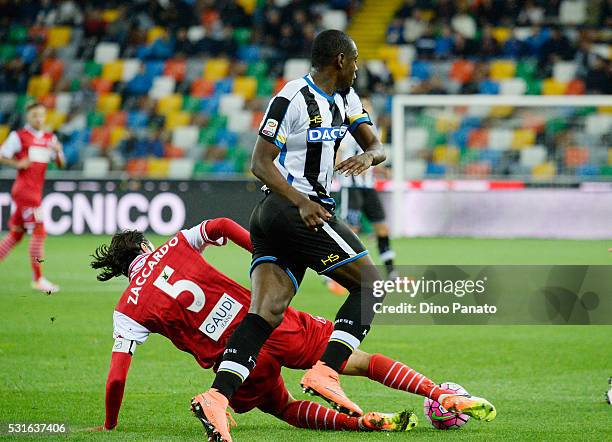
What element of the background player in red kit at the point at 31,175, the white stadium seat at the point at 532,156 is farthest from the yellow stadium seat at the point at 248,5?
the background player in red kit at the point at 31,175

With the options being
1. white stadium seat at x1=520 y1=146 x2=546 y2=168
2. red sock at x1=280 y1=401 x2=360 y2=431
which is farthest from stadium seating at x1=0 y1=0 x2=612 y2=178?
red sock at x1=280 y1=401 x2=360 y2=431

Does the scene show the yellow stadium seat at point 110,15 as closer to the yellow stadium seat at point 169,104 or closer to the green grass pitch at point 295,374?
the yellow stadium seat at point 169,104

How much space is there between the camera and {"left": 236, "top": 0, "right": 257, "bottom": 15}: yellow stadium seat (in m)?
25.7

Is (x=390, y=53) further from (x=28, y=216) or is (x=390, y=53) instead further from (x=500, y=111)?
(x=28, y=216)

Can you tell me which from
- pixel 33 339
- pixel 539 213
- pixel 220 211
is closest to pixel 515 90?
pixel 539 213

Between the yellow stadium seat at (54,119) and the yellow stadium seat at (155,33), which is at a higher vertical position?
the yellow stadium seat at (155,33)

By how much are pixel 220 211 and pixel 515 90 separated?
24.8 feet

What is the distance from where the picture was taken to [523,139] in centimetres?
1962

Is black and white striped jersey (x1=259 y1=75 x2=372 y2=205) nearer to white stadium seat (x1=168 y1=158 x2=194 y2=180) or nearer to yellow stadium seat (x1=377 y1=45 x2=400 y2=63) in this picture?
white stadium seat (x1=168 y1=158 x2=194 y2=180)

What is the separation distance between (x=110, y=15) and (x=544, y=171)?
1163 cm

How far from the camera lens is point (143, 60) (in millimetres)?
24938

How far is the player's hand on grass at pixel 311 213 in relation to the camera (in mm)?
5238

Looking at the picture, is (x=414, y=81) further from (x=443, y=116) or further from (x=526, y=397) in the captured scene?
(x=526, y=397)

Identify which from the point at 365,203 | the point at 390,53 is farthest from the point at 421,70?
the point at 365,203
